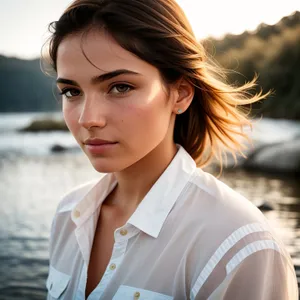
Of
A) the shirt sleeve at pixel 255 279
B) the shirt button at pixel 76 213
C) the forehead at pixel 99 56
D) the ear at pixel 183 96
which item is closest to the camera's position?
the shirt sleeve at pixel 255 279

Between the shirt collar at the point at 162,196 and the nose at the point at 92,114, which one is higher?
the nose at the point at 92,114

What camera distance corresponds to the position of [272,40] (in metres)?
25.1

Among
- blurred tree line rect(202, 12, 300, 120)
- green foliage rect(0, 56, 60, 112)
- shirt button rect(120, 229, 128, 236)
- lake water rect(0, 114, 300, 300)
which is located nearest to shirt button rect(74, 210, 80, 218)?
shirt button rect(120, 229, 128, 236)

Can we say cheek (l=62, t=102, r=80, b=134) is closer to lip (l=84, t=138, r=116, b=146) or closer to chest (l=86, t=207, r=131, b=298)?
lip (l=84, t=138, r=116, b=146)

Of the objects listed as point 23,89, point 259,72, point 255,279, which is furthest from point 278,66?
point 255,279

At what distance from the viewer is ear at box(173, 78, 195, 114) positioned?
1745 millimetres

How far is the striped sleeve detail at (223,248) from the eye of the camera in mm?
1407

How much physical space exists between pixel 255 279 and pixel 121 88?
781 millimetres

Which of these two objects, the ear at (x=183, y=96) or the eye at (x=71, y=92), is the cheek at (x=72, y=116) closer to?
the eye at (x=71, y=92)

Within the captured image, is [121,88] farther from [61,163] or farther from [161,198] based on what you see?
[61,163]

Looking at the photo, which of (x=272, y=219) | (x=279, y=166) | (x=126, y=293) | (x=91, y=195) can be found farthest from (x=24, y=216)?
(x=279, y=166)

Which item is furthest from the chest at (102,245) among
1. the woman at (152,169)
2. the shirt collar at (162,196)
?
the shirt collar at (162,196)

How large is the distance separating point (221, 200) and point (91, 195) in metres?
0.72

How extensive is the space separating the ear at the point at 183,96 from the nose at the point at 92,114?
345 millimetres
